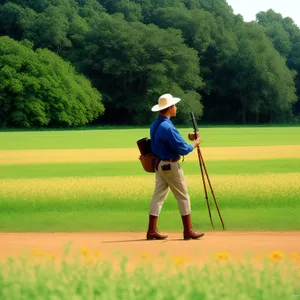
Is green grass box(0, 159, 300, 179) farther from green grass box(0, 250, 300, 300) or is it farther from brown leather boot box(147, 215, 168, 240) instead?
green grass box(0, 250, 300, 300)

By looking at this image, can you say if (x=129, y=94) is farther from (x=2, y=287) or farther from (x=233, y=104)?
(x=2, y=287)

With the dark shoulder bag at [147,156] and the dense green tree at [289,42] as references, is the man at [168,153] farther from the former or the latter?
the dense green tree at [289,42]

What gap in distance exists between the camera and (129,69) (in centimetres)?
9875

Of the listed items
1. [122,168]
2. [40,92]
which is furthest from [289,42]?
[122,168]

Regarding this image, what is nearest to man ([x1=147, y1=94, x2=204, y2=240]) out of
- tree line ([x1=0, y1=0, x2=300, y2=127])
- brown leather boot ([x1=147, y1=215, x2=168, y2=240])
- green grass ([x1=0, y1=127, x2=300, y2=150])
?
brown leather boot ([x1=147, y1=215, x2=168, y2=240])

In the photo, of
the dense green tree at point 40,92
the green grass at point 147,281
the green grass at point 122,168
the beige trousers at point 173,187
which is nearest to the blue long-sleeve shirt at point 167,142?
the beige trousers at point 173,187

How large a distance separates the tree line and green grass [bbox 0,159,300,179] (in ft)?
188

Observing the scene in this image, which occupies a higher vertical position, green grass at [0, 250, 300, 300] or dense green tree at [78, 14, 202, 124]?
dense green tree at [78, 14, 202, 124]

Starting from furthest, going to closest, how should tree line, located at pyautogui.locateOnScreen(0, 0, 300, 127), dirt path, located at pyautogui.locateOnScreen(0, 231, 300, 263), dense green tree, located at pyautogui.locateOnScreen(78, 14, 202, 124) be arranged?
dense green tree, located at pyautogui.locateOnScreen(78, 14, 202, 124), tree line, located at pyautogui.locateOnScreen(0, 0, 300, 127), dirt path, located at pyautogui.locateOnScreen(0, 231, 300, 263)

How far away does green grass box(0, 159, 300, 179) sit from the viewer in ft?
79.7

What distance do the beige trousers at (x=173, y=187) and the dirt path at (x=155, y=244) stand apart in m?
0.47

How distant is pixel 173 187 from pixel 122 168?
16605mm

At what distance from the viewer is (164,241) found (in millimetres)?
10102

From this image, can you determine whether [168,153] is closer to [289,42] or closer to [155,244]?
[155,244]
